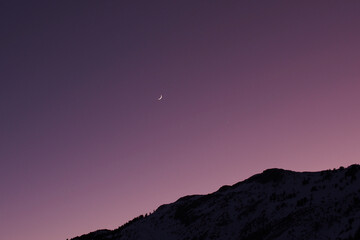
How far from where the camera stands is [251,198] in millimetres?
52438

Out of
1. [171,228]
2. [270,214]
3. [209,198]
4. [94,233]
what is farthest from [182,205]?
[270,214]

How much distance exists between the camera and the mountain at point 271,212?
109 feet

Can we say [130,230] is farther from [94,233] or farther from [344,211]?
[344,211]

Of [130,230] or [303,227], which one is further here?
[130,230]

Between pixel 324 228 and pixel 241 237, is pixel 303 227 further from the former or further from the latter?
pixel 241 237

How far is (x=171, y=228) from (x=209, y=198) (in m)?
9.26

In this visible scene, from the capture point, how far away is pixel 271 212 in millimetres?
43531

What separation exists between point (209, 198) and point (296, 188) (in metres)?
17.7

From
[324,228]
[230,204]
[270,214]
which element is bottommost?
[324,228]

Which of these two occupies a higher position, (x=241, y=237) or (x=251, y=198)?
(x=251, y=198)

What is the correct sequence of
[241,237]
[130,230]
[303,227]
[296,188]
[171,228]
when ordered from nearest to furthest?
1. [303,227]
2. [241,237]
3. [296,188]
4. [171,228]
5. [130,230]

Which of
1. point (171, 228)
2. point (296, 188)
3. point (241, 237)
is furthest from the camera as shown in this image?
point (171, 228)

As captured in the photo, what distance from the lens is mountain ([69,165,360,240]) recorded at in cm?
3322

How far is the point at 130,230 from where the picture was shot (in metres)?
63.2
